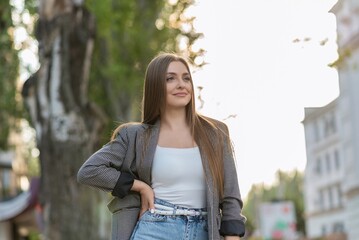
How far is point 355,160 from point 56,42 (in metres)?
44.1

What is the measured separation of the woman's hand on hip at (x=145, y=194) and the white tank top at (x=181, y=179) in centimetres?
4

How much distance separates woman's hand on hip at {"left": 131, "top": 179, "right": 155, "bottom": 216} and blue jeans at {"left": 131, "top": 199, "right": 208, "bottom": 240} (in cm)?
4

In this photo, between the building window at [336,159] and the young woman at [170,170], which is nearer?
the young woman at [170,170]

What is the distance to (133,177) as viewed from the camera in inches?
209

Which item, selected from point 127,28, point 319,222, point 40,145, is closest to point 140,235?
point 40,145

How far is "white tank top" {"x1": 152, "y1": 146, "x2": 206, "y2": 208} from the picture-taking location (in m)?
5.19

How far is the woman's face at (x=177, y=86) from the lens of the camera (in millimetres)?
5320

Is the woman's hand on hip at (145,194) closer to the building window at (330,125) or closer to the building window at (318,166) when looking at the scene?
the building window at (330,125)

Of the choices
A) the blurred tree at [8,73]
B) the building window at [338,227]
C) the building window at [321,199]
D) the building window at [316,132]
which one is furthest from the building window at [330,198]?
the blurred tree at [8,73]

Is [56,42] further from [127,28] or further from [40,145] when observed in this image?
[127,28]

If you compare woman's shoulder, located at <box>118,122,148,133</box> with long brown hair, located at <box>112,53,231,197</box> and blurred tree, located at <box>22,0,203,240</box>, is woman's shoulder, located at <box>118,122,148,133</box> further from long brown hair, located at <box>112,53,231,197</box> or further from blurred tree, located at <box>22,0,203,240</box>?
blurred tree, located at <box>22,0,203,240</box>

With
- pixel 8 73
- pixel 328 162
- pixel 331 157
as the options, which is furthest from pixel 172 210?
pixel 328 162

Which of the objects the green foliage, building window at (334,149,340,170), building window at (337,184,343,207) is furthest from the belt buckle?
building window at (334,149,340,170)

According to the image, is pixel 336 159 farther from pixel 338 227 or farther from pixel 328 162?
pixel 338 227
